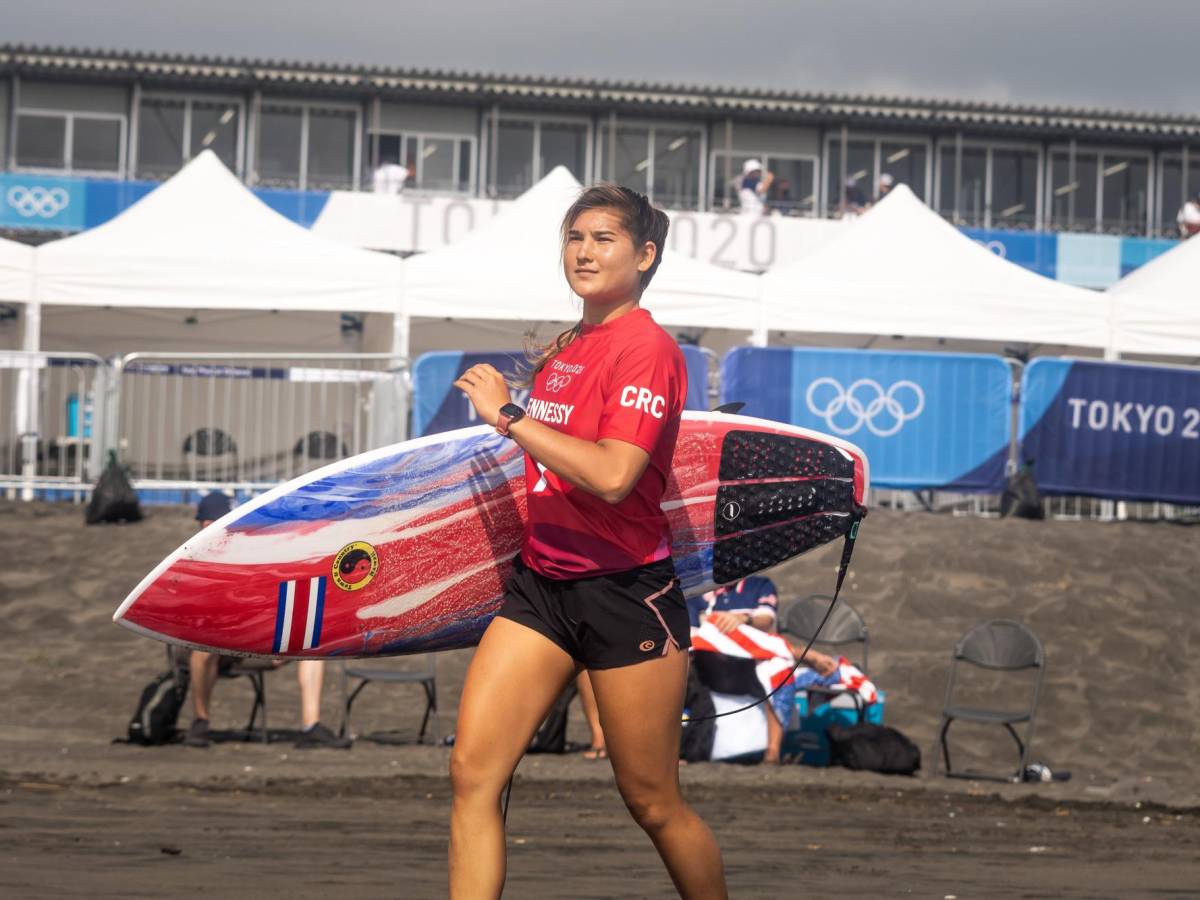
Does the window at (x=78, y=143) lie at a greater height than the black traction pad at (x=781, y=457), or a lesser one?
greater

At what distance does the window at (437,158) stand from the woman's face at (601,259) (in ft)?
95.3

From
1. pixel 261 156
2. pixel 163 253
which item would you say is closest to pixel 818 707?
pixel 163 253

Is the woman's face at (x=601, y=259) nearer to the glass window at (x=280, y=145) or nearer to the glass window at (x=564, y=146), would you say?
the glass window at (x=280, y=145)

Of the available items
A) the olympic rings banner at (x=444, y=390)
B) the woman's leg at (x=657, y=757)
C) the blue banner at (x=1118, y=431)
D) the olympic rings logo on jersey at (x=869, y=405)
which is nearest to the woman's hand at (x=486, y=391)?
the woman's leg at (x=657, y=757)

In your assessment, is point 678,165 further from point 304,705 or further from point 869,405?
point 304,705

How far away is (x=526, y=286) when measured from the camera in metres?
15.3

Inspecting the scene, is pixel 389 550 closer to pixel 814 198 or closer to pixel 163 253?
pixel 163 253

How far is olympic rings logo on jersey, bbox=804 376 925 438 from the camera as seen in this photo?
13625 mm

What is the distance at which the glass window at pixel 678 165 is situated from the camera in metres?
32.9

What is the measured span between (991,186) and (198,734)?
1091 inches

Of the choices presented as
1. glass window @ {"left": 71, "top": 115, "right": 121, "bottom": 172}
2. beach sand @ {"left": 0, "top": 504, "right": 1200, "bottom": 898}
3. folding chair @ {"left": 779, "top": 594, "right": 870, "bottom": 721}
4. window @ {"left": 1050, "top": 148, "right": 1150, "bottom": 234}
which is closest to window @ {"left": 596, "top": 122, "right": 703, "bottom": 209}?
window @ {"left": 1050, "top": 148, "right": 1150, "bottom": 234}

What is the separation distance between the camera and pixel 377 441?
13180 mm

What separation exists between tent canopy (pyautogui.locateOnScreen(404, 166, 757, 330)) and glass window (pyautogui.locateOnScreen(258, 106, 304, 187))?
1688 cm

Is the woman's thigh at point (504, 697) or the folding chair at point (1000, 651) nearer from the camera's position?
the woman's thigh at point (504, 697)
